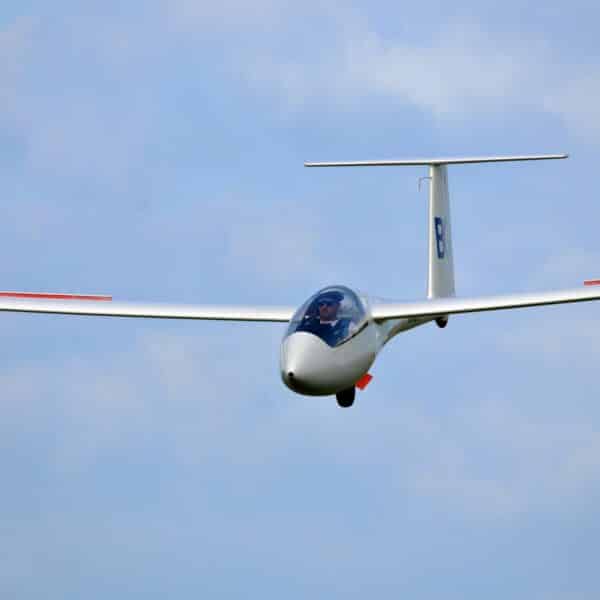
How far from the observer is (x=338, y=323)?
105 feet

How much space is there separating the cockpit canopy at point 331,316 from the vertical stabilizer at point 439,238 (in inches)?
297

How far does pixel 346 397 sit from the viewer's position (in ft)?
114

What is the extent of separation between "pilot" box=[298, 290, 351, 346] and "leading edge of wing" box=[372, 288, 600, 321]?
75.4 inches

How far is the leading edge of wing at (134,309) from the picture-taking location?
3566 centimetres

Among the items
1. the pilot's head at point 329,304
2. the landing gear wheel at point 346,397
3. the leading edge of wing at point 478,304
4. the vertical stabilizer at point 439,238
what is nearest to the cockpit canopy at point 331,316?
the pilot's head at point 329,304

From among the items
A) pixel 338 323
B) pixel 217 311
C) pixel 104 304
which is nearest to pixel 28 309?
pixel 104 304

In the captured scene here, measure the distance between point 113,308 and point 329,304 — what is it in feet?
22.6

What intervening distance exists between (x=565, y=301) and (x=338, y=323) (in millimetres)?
5954

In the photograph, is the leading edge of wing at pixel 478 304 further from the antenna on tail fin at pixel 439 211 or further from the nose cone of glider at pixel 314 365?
the antenna on tail fin at pixel 439 211

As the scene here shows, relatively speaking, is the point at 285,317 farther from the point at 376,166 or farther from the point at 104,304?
the point at 376,166

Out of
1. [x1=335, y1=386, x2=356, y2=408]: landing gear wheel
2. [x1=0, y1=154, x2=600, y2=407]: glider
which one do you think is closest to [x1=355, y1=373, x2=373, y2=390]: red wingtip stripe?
[x1=0, y1=154, x2=600, y2=407]: glider

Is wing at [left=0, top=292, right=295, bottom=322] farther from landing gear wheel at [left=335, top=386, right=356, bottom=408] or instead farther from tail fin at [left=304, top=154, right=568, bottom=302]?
tail fin at [left=304, top=154, right=568, bottom=302]

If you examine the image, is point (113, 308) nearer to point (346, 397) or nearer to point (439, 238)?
point (346, 397)

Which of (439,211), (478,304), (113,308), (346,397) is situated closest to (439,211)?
(439,211)
